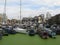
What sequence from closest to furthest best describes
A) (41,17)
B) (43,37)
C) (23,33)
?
1. (43,37)
2. (23,33)
3. (41,17)

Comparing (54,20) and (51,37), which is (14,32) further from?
(54,20)

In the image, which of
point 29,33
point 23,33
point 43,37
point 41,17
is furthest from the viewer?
point 41,17

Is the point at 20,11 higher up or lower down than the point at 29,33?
higher up

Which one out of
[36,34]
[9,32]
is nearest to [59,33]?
[36,34]

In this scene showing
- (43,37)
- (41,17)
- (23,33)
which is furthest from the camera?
(41,17)

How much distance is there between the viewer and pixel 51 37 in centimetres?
2928

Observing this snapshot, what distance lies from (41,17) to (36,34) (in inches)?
827

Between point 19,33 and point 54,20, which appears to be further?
point 54,20

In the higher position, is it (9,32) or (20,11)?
(20,11)

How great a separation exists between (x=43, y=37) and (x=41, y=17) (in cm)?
2571

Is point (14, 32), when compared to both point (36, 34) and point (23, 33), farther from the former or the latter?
point (36, 34)

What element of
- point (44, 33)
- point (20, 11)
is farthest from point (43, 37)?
point (20, 11)

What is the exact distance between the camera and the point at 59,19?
182ft

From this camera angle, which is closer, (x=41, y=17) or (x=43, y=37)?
(x=43, y=37)
